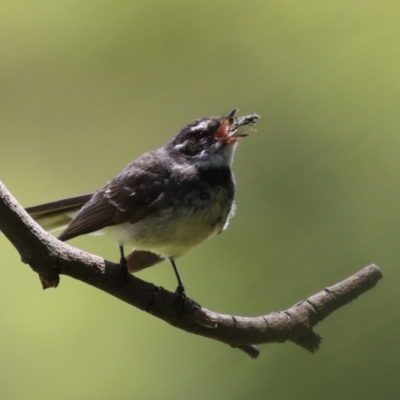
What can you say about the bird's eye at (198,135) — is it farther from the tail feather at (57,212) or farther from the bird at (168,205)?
the tail feather at (57,212)

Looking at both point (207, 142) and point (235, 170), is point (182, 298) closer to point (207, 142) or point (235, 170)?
point (235, 170)

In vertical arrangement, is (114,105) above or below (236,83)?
above

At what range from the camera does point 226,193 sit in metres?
1.99

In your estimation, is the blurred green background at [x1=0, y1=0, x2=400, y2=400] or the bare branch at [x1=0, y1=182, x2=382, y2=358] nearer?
the blurred green background at [x1=0, y1=0, x2=400, y2=400]

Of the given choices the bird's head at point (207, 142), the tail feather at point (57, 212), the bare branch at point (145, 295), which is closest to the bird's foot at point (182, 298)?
the bare branch at point (145, 295)

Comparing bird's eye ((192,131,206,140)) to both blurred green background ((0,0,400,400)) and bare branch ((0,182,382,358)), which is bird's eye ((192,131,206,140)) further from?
bare branch ((0,182,382,358))

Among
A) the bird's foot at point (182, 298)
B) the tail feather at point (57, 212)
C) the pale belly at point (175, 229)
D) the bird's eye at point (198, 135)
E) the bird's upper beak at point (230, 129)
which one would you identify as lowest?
the bird's foot at point (182, 298)

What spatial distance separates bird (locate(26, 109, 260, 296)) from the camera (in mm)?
1907

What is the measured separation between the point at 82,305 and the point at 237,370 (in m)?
2.13

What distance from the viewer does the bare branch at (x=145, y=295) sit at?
1.28 m

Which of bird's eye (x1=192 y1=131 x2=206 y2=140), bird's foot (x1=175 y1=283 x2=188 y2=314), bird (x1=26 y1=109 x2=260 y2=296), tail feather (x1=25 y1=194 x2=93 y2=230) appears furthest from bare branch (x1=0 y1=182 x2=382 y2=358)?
bird's eye (x1=192 y1=131 x2=206 y2=140)

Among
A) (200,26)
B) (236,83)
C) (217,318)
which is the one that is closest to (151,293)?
(217,318)

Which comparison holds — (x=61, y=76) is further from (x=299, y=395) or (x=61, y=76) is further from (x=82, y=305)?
(x=299, y=395)

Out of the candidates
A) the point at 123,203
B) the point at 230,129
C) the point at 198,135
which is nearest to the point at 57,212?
the point at 123,203
